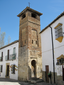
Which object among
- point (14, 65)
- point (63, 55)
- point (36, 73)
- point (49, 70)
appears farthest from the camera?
point (14, 65)

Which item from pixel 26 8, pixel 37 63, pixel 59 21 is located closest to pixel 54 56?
pixel 59 21

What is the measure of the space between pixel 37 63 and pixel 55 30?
6554 millimetres

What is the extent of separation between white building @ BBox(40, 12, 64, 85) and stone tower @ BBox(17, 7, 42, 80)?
2.57m

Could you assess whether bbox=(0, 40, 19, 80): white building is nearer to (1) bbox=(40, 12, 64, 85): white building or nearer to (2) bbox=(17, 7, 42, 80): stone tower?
(2) bbox=(17, 7, 42, 80): stone tower

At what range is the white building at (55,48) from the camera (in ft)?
31.6

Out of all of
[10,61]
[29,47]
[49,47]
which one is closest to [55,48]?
[49,47]

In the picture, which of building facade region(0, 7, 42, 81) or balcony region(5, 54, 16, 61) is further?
balcony region(5, 54, 16, 61)

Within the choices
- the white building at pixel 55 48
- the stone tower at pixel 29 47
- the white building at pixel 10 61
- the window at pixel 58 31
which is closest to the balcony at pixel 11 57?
the white building at pixel 10 61

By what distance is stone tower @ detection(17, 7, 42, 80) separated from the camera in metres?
14.7

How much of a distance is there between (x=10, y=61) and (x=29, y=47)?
18.5ft

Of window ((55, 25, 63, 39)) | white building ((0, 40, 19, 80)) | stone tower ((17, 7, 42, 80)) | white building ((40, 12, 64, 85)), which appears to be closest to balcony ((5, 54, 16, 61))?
white building ((0, 40, 19, 80))

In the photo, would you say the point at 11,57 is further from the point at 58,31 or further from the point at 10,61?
the point at 58,31

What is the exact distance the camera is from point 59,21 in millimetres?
10273

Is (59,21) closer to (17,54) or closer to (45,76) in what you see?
(45,76)
